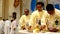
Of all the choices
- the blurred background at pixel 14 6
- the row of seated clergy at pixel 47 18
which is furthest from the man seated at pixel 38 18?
the blurred background at pixel 14 6

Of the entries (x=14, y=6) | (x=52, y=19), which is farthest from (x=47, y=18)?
(x=14, y=6)

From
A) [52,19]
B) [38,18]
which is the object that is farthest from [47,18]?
[38,18]

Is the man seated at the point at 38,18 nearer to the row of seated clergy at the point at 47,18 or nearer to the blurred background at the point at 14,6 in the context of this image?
the row of seated clergy at the point at 47,18

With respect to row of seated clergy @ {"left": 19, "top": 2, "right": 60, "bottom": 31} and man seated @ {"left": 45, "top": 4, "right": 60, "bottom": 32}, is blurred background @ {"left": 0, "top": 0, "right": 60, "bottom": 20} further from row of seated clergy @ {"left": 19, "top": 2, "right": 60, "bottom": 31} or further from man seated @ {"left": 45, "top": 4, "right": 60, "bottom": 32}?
man seated @ {"left": 45, "top": 4, "right": 60, "bottom": 32}

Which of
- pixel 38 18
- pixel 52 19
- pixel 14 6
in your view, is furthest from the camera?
pixel 14 6

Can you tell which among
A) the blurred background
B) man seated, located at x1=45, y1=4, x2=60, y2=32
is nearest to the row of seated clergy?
man seated, located at x1=45, y1=4, x2=60, y2=32

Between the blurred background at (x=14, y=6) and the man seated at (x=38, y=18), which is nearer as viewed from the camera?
the man seated at (x=38, y=18)

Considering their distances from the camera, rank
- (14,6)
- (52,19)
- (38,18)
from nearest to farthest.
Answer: (52,19) < (38,18) < (14,6)

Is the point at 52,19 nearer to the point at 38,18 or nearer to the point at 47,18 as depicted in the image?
the point at 47,18

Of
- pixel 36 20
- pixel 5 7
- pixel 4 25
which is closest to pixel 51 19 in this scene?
pixel 36 20

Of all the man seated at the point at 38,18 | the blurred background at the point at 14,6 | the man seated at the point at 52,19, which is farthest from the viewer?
the blurred background at the point at 14,6

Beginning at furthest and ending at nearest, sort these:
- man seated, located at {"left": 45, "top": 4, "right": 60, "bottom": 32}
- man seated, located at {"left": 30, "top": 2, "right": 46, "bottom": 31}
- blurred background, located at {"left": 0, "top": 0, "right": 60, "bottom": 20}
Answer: blurred background, located at {"left": 0, "top": 0, "right": 60, "bottom": 20} → man seated, located at {"left": 30, "top": 2, "right": 46, "bottom": 31} → man seated, located at {"left": 45, "top": 4, "right": 60, "bottom": 32}

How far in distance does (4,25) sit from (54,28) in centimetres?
114

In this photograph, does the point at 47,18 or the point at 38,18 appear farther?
the point at 38,18
